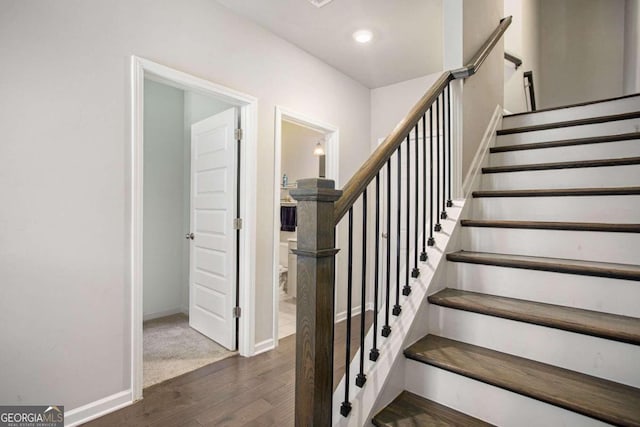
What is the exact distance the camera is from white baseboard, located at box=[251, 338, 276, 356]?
106 inches

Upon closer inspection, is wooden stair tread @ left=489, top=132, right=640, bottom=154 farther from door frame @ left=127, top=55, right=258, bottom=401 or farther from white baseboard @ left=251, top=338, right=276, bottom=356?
white baseboard @ left=251, top=338, right=276, bottom=356

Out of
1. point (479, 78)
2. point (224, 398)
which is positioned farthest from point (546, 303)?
point (224, 398)

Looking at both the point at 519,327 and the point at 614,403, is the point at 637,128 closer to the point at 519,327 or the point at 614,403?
the point at 519,327

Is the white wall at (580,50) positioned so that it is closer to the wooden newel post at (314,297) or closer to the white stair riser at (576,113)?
the white stair riser at (576,113)

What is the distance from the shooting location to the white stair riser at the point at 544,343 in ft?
3.74

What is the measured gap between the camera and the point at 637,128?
2.00 metres

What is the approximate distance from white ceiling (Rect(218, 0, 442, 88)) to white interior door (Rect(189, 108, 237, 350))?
2.76 ft

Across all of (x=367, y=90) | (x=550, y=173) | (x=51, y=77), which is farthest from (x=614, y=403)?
(x=367, y=90)

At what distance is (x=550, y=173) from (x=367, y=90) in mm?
2558

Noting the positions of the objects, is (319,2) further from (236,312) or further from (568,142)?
(236,312)

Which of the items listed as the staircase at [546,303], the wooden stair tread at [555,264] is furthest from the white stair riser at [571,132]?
the wooden stair tread at [555,264]

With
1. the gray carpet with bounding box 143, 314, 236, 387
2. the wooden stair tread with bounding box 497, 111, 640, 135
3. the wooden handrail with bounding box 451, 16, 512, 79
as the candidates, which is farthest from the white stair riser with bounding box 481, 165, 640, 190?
the gray carpet with bounding box 143, 314, 236, 387

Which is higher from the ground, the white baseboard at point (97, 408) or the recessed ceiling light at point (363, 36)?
the recessed ceiling light at point (363, 36)

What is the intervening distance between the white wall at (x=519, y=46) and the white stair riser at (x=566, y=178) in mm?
1372
